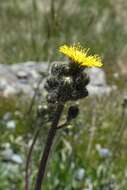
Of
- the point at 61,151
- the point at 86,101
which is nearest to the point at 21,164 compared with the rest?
the point at 61,151

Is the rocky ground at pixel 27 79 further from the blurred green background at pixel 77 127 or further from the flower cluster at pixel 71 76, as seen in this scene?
the flower cluster at pixel 71 76

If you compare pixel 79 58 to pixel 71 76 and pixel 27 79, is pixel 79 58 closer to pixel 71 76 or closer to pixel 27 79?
pixel 71 76

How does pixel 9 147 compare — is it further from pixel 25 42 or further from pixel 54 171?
pixel 25 42

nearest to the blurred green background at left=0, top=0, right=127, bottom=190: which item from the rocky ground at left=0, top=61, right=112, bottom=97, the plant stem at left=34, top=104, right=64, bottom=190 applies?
the rocky ground at left=0, top=61, right=112, bottom=97

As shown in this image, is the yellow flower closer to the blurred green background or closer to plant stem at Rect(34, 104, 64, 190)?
plant stem at Rect(34, 104, 64, 190)

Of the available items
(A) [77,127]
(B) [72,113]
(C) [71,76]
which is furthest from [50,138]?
(A) [77,127]

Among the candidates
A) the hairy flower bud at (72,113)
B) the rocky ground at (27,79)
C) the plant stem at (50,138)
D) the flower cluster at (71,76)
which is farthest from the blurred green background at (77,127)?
the flower cluster at (71,76)
